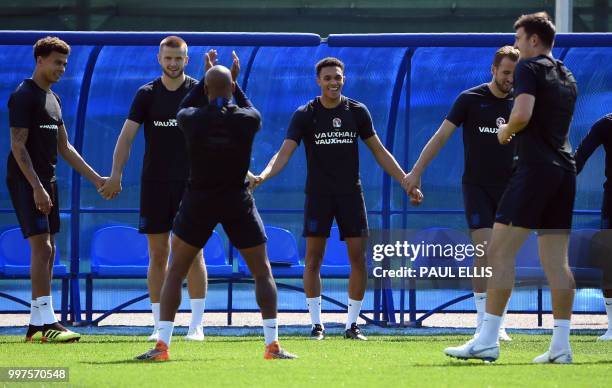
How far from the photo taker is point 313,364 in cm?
874

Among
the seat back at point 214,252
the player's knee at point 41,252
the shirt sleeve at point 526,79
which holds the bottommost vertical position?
the seat back at point 214,252

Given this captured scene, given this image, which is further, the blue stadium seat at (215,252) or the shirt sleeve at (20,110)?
the blue stadium seat at (215,252)

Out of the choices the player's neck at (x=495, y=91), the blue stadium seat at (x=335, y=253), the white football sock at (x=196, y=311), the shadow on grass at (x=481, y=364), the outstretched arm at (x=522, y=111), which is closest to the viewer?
the outstretched arm at (x=522, y=111)

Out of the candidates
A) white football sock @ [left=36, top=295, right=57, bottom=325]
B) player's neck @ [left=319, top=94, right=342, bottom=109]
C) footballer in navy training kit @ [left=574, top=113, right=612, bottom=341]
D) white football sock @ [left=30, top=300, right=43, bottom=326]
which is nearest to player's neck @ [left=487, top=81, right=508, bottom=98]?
footballer in navy training kit @ [left=574, top=113, right=612, bottom=341]

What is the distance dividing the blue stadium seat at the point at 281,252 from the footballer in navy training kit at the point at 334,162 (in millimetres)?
1782

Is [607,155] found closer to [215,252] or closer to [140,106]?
[140,106]

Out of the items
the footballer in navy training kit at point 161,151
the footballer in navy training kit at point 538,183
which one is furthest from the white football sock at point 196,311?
the footballer in navy training kit at point 538,183

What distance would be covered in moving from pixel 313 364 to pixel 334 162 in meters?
2.88

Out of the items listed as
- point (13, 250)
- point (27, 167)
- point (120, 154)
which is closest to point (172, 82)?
point (120, 154)

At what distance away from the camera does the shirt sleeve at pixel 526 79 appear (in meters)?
8.38

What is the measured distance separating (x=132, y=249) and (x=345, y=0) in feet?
38.2

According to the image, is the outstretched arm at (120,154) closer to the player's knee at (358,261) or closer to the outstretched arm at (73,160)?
the outstretched arm at (73,160)

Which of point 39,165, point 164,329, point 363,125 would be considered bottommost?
point 164,329

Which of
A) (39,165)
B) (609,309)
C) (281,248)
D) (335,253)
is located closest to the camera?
(39,165)
